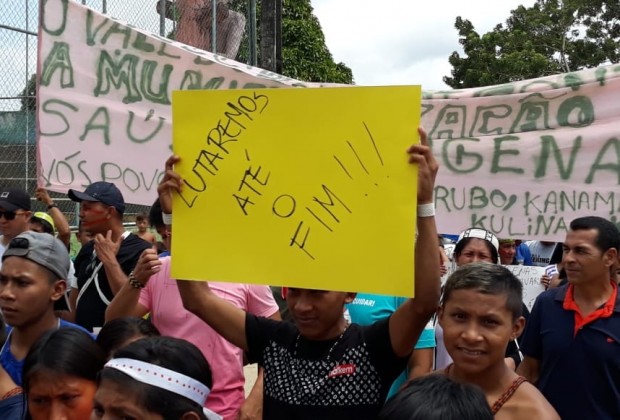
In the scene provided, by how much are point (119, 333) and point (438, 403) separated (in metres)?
1.42

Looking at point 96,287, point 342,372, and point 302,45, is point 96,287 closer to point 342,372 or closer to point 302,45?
point 342,372

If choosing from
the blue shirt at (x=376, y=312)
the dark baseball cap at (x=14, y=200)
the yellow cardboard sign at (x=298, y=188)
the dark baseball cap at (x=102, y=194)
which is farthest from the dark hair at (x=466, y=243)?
the dark baseball cap at (x=14, y=200)

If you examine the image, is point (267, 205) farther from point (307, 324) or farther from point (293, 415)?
point (293, 415)

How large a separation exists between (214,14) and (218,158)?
15.5 ft

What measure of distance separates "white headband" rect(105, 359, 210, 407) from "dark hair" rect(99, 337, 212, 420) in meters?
0.01

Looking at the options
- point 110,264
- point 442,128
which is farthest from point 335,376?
point 442,128

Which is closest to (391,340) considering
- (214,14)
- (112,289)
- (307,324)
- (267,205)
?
(307,324)

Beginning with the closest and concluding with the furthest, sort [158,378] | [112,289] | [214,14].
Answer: [158,378], [112,289], [214,14]

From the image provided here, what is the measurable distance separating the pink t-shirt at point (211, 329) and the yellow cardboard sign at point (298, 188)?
33.7 inches

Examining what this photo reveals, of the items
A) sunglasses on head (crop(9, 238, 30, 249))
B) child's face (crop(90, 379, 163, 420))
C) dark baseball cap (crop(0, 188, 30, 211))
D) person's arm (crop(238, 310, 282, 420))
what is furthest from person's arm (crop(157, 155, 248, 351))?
dark baseball cap (crop(0, 188, 30, 211))

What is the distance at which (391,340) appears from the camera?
242cm

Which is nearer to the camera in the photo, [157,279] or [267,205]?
[267,205]

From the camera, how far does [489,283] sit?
2.58 metres

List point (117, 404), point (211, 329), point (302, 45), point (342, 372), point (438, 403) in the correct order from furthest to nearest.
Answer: point (302, 45)
point (211, 329)
point (342, 372)
point (117, 404)
point (438, 403)
